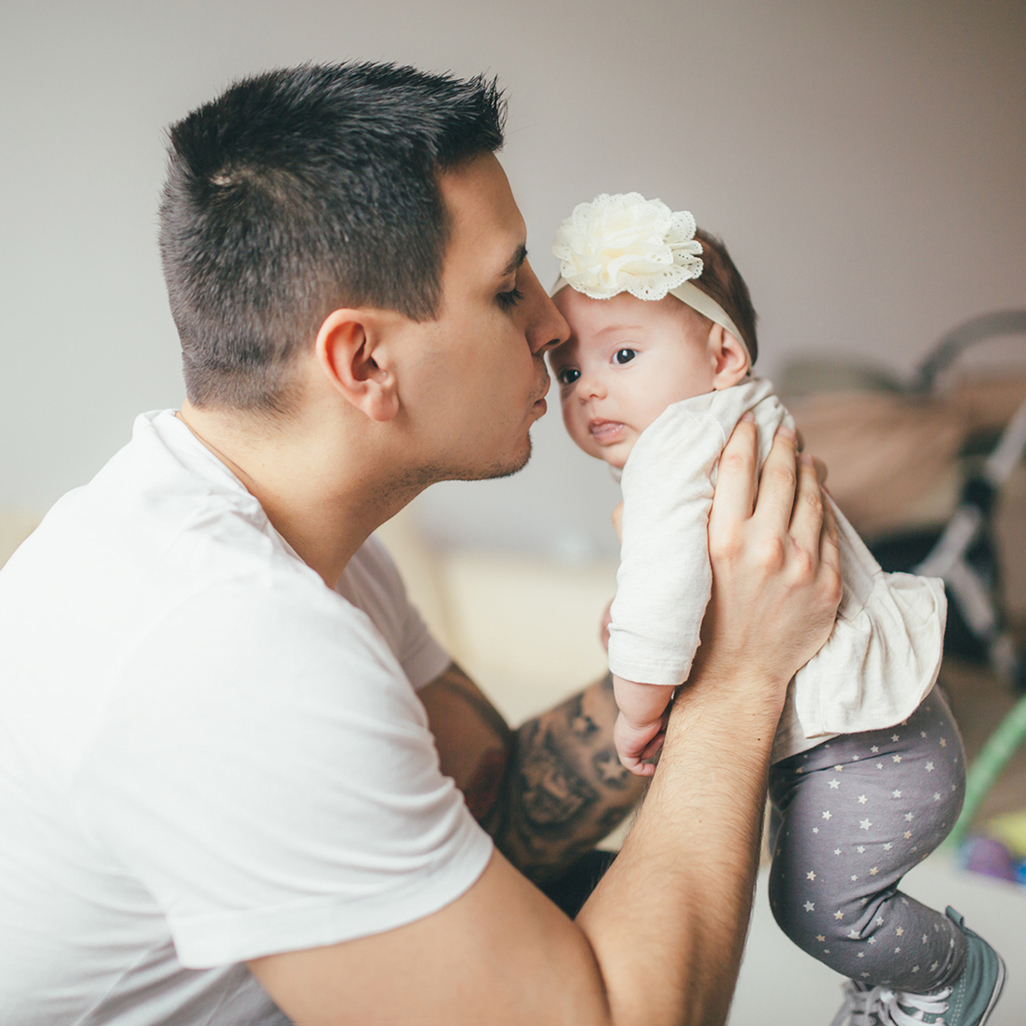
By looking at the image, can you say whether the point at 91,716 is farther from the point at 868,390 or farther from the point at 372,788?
the point at 868,390

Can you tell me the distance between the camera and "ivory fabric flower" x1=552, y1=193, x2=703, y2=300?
100cm

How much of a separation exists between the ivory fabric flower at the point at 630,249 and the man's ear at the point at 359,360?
271 millimetres

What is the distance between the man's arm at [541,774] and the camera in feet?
4.35

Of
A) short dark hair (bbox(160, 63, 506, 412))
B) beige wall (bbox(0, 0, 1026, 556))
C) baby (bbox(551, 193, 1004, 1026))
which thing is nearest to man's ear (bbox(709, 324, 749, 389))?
baby (bbox(551, 193, 1004, 1026))

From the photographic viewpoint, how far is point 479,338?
0.99 m

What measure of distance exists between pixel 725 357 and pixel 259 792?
2.53 ft

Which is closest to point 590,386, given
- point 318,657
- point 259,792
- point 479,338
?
point 479,338

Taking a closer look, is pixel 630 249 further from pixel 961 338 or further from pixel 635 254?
pixel 961 338

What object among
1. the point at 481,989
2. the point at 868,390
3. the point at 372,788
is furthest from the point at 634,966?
the point at 868,390

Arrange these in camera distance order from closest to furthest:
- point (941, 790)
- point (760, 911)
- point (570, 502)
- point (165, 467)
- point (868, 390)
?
point (165, 467) → point (941, 790) → point (760, 911) → point (570, 502) → point (868, 390)

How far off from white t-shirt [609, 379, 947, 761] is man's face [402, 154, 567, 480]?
0.18 metres

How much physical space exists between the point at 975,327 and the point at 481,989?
2.86 metres

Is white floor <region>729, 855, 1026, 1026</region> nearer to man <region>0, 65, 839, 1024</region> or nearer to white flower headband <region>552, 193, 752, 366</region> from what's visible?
man <region>0, 65, 839, 1024</region>

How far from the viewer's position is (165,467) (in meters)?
0.89
